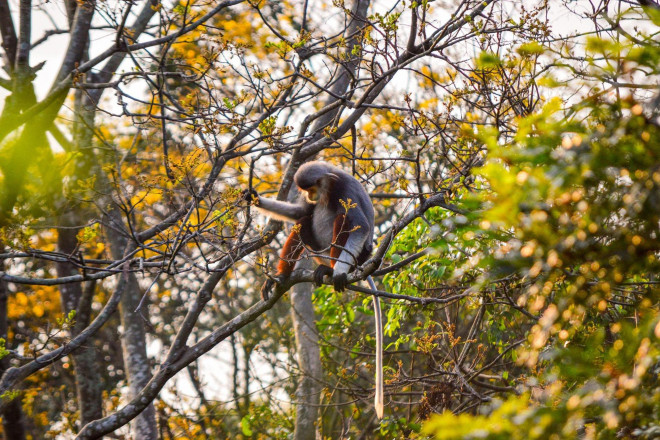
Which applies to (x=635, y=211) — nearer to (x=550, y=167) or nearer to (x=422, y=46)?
(x=550, y=167)

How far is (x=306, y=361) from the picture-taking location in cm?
841

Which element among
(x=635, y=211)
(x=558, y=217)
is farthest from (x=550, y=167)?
(x=635, y=211)

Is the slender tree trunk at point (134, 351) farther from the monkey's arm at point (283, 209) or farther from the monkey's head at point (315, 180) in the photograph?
the monkey's head at point (315, 180)

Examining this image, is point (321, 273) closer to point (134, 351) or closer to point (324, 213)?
point (324, 213)

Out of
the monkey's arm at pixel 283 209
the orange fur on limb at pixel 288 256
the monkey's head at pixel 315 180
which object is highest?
the monkey's head at pixel 315 180

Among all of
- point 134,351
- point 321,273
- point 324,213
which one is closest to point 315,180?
point 324,213

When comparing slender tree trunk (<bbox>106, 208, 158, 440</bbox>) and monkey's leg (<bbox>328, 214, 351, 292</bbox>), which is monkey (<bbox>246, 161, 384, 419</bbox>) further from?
slender tree trunk (<bbox>106, 208, 158, 440</bbox>)

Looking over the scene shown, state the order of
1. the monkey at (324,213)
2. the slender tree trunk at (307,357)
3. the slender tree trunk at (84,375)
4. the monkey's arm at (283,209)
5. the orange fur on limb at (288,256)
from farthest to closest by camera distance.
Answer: the slender tree trunk at (84,375), the slender tree trunk at (307,357), the monkey's arm at (283,209), the monkey at (324,213), the orange fur on limb at (288,256)

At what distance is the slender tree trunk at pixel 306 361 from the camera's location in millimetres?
7969

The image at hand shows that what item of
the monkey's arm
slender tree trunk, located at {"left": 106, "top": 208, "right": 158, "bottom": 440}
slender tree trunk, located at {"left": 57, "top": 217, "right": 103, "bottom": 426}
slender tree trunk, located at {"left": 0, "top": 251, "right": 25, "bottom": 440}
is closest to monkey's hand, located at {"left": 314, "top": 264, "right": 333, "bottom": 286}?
the monkey's arm

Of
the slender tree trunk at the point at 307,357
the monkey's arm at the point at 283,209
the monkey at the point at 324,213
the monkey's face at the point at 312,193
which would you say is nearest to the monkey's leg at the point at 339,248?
the monkey at the point at 324,213

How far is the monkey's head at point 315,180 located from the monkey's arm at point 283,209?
17 centimetres

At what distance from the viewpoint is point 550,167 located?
1936 millimetres

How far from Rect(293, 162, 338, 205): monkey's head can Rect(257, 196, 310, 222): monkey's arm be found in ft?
0.55
